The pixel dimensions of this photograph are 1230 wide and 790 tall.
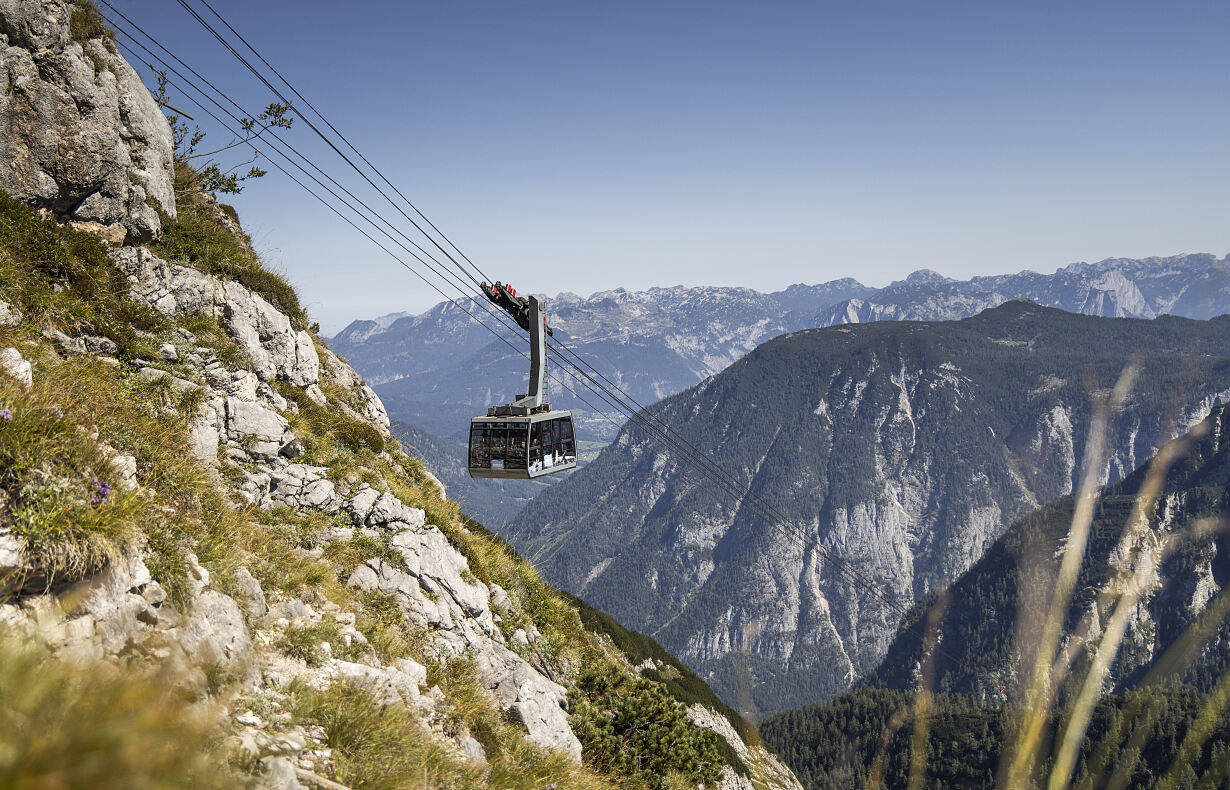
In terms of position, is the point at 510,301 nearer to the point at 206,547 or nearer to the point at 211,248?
the point at 211,248

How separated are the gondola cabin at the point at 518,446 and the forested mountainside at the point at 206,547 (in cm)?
493

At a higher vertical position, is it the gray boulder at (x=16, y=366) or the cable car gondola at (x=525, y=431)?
the gray boulder at (x=16, y=366)

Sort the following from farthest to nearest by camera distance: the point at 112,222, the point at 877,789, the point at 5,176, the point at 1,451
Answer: the point at 877,789 < the point at 112,222 < the point at 5,176 < the point at 1,451

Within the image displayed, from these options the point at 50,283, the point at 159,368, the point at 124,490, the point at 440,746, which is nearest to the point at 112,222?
the point at 50,283

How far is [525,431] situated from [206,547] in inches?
679

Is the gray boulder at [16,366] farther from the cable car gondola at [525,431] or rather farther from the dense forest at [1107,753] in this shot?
the dense forest at [1107,753]

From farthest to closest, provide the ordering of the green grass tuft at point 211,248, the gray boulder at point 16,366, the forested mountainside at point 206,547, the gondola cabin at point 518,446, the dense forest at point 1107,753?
the dense forest at point 1107,753, the gondola cabin at point 518,446, the green grass tuft at point 211,248, the gray boulder at point 16,366, the forested mountainside at point 206,547

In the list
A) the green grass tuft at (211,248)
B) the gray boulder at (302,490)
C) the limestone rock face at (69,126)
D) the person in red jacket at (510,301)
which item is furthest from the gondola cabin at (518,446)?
the limestone rock face at (69,126)

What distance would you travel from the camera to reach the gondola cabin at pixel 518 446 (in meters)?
25.4

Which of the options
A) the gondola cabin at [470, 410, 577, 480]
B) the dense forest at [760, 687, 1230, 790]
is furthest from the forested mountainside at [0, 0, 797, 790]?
the dense forest at [760, 687, 1230, 790]

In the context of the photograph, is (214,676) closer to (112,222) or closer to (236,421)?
(236,421)

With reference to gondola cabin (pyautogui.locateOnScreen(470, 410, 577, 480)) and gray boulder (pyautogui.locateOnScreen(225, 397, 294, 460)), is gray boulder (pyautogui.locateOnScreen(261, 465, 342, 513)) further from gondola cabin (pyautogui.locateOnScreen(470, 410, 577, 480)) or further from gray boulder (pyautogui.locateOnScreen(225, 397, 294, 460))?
gondola cabin (pyautogui.locateOnScreen(470, 410, 577, 480))

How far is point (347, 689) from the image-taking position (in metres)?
7.87

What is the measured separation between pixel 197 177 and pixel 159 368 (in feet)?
45.1
